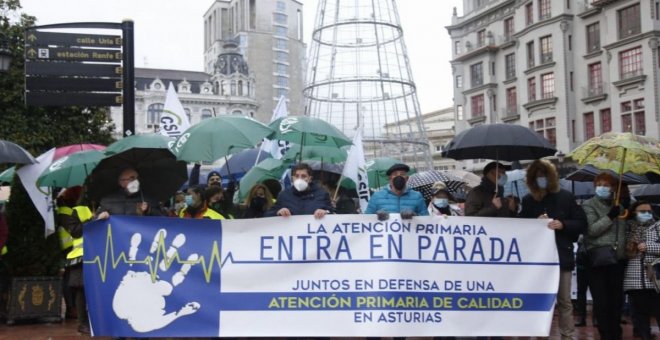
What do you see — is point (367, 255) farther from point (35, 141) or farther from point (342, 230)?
point (35, 141)

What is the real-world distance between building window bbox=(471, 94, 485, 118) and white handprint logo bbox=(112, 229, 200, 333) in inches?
1987

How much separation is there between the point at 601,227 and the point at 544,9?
43473mm

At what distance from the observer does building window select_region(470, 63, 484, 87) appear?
55969 millimetres

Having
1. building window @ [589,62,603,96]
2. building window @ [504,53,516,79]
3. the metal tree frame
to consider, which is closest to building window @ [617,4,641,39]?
building window @ [589,62,603,96]

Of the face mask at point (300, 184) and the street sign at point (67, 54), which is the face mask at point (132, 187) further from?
the street sign at point (67, 54)

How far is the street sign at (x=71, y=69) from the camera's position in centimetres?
1088

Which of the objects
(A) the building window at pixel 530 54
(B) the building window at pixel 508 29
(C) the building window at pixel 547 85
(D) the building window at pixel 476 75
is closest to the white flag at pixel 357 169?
(C) the building window at pixel 547 85

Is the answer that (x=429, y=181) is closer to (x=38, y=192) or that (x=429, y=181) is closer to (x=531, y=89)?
(x=38, y=192)

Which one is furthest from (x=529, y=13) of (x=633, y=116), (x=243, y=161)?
(x=243, y=161)

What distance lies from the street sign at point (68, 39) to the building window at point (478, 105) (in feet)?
153

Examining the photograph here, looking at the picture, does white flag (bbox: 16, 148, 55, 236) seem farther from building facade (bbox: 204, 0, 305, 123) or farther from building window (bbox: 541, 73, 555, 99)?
building facade (bbox: 204, 0, 305, 123)

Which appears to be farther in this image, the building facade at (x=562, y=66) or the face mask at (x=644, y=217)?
the building facade at (x=562, y=66)

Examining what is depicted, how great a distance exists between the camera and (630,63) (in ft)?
136

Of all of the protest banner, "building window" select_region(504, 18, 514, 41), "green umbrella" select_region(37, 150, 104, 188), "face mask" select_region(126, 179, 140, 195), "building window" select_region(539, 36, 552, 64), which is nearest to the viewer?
the protest banner
